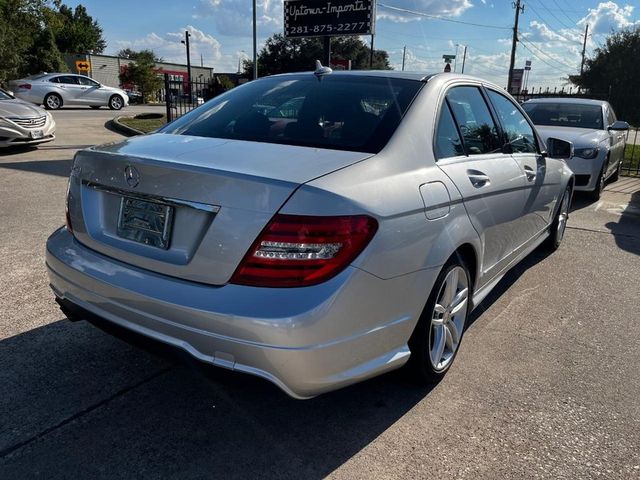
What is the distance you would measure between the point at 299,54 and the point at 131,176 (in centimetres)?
5623

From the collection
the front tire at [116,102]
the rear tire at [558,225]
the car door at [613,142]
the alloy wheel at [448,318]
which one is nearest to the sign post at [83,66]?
the front tire at [116,102]

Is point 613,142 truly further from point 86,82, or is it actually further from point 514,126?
point 86,82

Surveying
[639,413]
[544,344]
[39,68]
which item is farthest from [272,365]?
[39,68]

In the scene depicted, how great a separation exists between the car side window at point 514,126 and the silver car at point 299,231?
61 centimetres

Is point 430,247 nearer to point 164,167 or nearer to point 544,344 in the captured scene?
point 164,167

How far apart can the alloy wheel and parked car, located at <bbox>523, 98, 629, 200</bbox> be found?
600cm

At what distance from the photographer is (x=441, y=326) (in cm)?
289

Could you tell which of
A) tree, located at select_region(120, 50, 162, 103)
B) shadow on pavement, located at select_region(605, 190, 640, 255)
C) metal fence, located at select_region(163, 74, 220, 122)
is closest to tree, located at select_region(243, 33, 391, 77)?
tree, located at select_region(120, 50, 162, 103)

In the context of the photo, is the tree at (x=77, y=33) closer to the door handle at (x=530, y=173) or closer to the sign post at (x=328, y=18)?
the sign post at (x=328, y=18)

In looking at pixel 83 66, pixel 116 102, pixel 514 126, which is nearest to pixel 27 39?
pixel 83 66

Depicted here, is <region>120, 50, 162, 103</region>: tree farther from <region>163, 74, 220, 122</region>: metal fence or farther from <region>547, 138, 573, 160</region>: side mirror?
<region>547, 138, 573, 160</region>: side mirror

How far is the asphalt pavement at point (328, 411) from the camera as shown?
2.30 m

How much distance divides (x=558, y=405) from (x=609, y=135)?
295 inches

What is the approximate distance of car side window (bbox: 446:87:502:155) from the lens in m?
3.13
